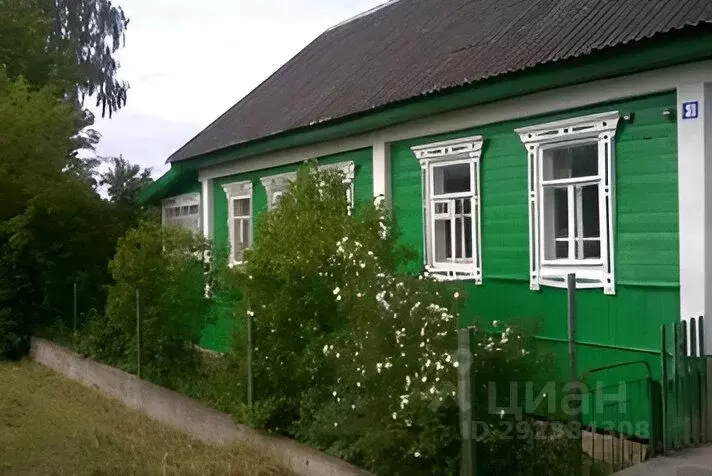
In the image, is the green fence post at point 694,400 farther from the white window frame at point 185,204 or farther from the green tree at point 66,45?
the green tree at point 66,45

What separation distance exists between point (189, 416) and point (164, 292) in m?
2.16

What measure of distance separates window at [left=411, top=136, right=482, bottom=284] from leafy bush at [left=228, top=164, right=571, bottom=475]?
1762mm

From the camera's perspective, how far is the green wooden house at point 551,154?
685 cm

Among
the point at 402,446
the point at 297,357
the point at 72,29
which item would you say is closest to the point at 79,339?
the point at 297,357

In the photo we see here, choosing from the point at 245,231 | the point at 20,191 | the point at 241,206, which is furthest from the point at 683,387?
the point at 20,191

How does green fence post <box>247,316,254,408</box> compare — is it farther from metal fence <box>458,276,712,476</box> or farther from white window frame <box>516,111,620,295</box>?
metal fence <box>458,276,712,476</box>

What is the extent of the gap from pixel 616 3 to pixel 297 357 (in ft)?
15.2

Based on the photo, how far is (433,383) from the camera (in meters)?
5.67

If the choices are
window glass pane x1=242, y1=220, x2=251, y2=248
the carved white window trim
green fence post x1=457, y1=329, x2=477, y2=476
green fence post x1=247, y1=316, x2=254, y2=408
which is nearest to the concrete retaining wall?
green fence post x1=247, y1=316, x2=254, y2=408

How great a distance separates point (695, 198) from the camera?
6.75 meters

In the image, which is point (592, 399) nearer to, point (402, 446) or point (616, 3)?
point (402, 446)

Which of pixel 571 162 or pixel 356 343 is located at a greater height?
pixel 571 162

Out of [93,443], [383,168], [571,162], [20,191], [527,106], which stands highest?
[527,106]

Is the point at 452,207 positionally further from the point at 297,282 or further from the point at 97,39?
the point at 97,39
